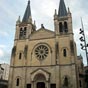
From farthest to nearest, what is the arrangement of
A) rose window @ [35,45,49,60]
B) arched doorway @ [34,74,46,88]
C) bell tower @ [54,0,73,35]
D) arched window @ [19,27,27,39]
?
1. arched window @ [19,27,27,39]
2. bell tower @ [54,0,73,35]
3. rose window @ [35,45,49,60]
4. arched doorway @ [34,74,46,88]

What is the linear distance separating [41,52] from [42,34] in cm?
390

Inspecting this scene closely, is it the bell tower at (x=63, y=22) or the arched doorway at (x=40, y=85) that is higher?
the bell tower at (x=63, y=22)

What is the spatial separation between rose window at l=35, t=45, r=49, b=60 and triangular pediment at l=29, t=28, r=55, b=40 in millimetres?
2162

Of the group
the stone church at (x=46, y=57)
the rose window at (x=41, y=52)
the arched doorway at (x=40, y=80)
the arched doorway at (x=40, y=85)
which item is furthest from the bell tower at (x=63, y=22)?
the arched doorway at (x=40, y=85)

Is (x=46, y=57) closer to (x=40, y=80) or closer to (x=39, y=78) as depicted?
(x=39, y=78)

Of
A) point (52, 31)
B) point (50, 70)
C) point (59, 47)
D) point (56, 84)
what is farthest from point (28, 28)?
point (56, 84)

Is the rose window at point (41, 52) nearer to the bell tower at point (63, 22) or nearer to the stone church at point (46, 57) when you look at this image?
the stone church at point (46, 57)

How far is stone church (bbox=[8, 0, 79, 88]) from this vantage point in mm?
28312

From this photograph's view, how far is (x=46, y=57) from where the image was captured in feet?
101

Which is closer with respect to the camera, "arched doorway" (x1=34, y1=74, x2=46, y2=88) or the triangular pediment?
"arched doorway" (x1=34, y1=74, x2=46, y2=88)

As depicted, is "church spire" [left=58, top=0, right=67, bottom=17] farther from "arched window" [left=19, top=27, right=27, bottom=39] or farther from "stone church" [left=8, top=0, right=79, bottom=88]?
"arched window" [left=19, top=27, right=27, bottom=39]

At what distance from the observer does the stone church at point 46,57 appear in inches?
1115

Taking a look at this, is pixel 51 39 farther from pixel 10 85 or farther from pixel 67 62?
pixel 10 85

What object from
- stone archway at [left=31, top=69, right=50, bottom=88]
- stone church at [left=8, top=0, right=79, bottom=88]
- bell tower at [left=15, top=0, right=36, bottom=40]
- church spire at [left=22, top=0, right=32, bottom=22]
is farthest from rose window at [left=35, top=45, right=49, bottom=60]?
church spire at [left=22, top=0, right=32, bottom=22]
